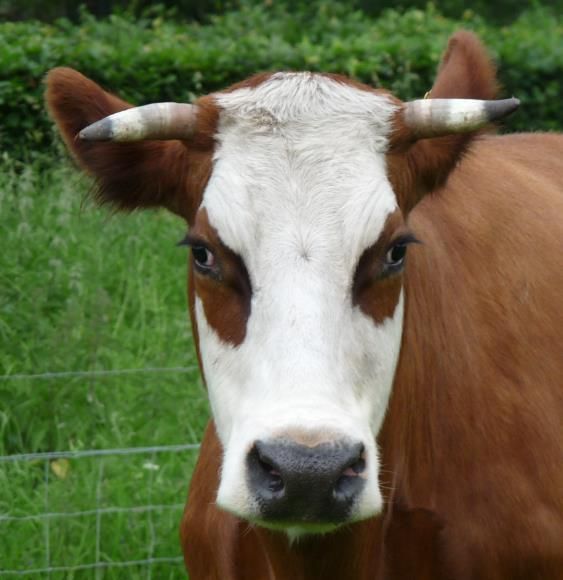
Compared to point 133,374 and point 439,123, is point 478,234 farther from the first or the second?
point 133,374

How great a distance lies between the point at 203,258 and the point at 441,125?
0.72 meters

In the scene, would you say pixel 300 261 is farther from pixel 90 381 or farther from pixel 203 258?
pixel 90 381

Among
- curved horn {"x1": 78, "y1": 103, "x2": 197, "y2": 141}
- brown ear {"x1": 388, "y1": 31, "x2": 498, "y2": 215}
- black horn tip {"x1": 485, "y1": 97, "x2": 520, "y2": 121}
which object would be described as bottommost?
brown ear {"x1": 388, "y1": 31, "x2": 498, "y2": 215}

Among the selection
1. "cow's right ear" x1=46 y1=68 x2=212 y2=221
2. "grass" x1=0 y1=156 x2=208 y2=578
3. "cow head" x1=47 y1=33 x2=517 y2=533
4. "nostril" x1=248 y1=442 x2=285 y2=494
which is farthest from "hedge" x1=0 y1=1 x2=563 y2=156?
"nostril" x1=248 y1=442 x2=285 y2=494

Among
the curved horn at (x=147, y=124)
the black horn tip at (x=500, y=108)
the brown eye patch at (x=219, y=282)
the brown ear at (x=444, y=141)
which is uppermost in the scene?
the black horn tip at (x=500, y=108)

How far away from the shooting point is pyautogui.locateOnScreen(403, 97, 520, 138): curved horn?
12.0ft

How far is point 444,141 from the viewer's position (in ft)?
12.6

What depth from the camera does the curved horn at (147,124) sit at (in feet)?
11.8

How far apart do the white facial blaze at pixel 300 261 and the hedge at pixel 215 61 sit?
593 cm

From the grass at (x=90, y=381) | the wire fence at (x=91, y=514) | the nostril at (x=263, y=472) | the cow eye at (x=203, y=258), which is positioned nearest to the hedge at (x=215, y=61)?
the grass at (x=90, y=381)

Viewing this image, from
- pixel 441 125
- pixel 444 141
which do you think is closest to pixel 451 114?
pixel 441 125

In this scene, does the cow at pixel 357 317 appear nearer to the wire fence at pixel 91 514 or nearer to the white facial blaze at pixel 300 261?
the white facial blaze at pixel 300 261

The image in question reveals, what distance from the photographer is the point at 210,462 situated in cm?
434

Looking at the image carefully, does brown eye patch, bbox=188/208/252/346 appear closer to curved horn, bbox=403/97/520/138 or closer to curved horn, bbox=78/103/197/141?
curved horn, bbox=78/103/197/141
